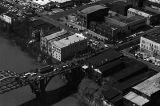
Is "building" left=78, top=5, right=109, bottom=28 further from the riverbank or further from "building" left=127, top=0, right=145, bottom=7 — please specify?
the riverbank

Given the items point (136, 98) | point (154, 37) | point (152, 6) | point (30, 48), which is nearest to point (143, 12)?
point (152, 6)

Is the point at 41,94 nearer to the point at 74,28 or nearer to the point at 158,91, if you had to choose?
the point at 158,91

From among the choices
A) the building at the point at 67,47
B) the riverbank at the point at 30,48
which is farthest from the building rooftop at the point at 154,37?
the riverbank at the point at 30,48

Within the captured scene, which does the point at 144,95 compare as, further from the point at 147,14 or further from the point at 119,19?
the point at 147,14

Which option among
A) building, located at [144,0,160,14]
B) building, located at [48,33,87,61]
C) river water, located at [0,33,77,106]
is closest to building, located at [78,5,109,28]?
building, located at [48,33,87,61]

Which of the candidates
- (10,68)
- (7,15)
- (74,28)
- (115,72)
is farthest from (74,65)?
(7,15)
